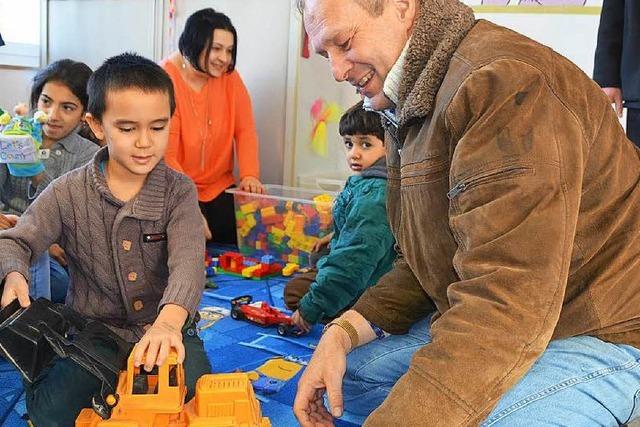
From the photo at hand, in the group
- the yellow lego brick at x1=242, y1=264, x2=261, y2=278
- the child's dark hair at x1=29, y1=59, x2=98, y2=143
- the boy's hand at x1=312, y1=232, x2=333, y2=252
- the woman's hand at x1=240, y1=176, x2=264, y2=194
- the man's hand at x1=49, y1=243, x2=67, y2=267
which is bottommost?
the yellow lego brick at x1=242, y1=264, x2=261, y2=278

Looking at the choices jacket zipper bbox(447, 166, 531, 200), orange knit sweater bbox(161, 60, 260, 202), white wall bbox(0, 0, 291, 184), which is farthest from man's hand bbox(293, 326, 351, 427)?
white wall bbox(0, 0, 291, 184)

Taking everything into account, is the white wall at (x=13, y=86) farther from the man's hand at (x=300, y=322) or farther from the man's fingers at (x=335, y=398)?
the man's fingers at (x=335, y=398)

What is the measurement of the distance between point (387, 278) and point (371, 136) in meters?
0.81

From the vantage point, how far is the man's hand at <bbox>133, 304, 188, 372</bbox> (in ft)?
2.96

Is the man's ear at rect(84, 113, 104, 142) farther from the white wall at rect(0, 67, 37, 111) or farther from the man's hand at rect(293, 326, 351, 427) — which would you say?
the white wall at rect(0, 67, 37, 111)

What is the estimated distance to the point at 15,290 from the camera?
39.5 inches

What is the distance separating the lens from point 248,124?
281 cm

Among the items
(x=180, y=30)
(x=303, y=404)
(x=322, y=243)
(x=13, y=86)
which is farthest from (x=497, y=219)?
(x=13, y=86)

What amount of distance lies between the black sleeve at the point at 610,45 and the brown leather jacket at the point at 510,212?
103 centimetres

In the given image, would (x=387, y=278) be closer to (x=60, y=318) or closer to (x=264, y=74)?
(x=60, y=318)

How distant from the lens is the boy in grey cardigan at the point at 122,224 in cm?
116

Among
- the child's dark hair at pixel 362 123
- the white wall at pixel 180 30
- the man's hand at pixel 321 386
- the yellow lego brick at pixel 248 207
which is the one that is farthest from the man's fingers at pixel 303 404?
the white wall at pixel 180 30

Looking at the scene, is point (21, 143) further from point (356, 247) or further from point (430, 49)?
point (430, 49)

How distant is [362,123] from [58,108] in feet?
2.79
